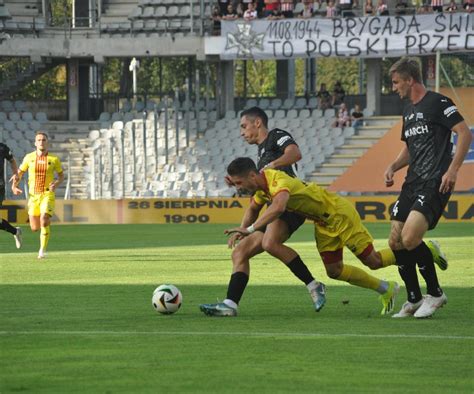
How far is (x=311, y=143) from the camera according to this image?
1751 inches

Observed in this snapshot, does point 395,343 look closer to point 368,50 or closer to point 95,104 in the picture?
point 368,50

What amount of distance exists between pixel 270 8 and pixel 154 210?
11276 millimetres

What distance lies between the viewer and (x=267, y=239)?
12.1 meters

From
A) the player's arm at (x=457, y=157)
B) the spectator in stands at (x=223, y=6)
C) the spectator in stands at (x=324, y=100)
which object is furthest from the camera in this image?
the spectator in stands at (x=324, y=100)

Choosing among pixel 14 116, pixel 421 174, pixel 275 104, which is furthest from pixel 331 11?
pixel 421 174

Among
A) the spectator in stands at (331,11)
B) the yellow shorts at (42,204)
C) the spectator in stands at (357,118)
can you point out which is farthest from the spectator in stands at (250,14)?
the yellow shorts at (42,204)

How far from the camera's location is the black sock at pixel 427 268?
11.8 m

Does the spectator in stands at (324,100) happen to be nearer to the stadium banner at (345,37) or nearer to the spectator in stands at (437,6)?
the stadium banner at (345,37)

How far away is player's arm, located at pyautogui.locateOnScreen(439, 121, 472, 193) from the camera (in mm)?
11195

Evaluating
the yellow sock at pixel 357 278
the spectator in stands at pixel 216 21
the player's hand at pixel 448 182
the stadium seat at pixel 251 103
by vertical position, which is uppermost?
the spectator in stands at pixel 216 21

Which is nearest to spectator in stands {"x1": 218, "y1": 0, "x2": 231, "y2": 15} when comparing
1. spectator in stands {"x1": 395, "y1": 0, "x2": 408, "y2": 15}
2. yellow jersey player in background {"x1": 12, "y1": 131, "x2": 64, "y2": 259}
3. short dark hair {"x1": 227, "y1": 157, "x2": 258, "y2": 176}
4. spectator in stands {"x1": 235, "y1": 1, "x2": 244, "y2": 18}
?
spectator in stands {"x1": 235, "y1": 1, "x2": 244, "y2": 18}

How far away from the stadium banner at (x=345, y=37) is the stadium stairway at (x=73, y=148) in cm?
573

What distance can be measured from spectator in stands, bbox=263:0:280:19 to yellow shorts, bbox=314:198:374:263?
112 feet

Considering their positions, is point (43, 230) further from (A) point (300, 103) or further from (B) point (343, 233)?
(A) point (300, 103)
